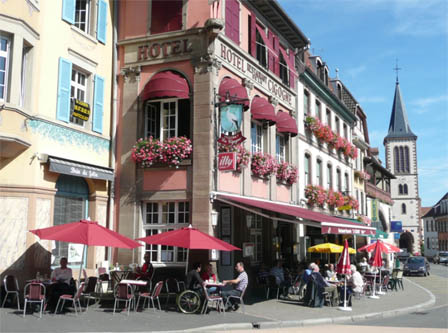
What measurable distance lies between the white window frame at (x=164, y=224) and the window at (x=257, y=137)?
4412mm

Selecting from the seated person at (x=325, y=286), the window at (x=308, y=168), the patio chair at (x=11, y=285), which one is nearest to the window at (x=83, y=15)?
the patio chair at (x=11, y=285)

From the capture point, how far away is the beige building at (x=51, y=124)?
1272 centimetres

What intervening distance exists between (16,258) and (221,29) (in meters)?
9.05

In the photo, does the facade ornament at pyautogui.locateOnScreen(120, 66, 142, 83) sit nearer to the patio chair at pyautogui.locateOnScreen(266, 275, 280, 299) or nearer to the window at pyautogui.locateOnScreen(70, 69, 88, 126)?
the window at pyautogui.locateOnScreen(70, 69, 88, 126)

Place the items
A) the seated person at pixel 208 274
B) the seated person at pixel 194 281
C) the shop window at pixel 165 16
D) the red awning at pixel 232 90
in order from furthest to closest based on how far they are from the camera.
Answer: the shop window at pixel 165 16
the red awning at pixel 232 90
the seated person at pixel 208 274
the seated person at pixel 194 281

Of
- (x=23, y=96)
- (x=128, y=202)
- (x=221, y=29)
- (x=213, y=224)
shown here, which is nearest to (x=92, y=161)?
(x=128, y=202)

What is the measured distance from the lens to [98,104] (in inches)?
628

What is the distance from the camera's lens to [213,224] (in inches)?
600

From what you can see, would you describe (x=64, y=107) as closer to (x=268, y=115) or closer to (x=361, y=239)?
(x=268, y=115)

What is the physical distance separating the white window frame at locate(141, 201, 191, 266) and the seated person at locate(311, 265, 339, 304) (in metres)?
4.09

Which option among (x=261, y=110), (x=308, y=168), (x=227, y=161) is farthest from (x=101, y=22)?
(x=308, y=168)

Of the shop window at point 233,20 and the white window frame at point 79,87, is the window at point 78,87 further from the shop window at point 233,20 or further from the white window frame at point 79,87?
the shop window at point 233,20

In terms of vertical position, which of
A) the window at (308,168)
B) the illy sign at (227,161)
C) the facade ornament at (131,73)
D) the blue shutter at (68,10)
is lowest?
the illy sign at (227,161)

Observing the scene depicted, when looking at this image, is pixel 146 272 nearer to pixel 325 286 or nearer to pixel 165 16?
pixel 325 286
